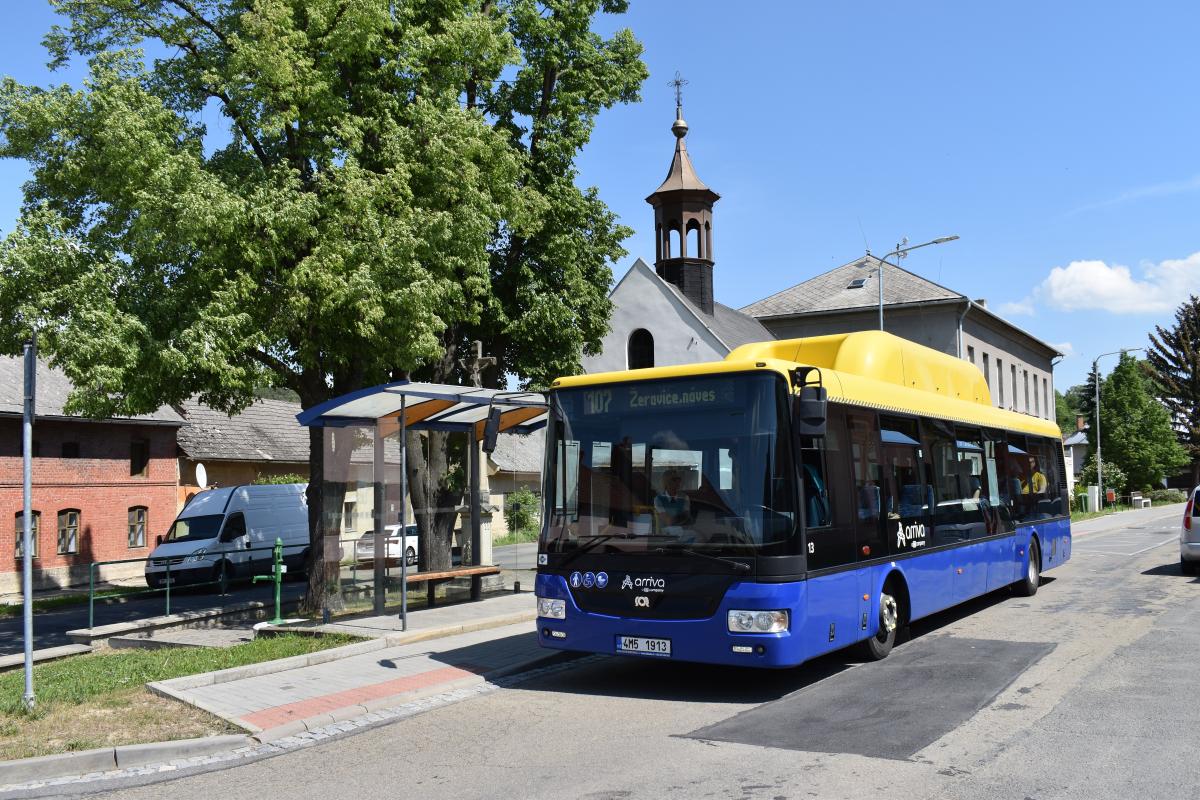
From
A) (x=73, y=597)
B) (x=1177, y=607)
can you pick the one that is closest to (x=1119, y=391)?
(x=1177, y=607)

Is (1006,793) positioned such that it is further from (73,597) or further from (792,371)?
(73,597)

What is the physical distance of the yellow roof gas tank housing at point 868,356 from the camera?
36.9 ft

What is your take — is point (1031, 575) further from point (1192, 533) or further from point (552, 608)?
point (552, 608)

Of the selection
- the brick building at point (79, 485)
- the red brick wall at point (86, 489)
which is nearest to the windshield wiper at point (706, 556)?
the brick building at point (79, 485)

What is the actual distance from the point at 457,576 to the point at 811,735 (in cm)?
888

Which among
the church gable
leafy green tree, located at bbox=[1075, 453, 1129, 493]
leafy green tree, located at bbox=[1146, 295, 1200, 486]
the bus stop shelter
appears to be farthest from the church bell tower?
leafy green tree, located at bbox=[1146, 295, 1200, 486]

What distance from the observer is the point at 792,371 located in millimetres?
8875

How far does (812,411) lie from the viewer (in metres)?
8.53

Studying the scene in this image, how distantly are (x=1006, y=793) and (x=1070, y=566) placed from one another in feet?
59.4

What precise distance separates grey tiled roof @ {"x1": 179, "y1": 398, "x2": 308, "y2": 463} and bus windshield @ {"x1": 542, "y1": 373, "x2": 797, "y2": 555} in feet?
92.4

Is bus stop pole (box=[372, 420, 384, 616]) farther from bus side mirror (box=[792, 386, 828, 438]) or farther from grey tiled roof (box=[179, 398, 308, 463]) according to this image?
grey tiled roof (box=[179, 398, 308, 463])

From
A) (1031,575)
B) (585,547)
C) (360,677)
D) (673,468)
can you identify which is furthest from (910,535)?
(1031,575)

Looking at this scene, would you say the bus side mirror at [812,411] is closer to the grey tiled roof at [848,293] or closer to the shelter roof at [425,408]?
the shelter roof at [425,408]

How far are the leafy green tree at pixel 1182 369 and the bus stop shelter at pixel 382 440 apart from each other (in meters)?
78.6
